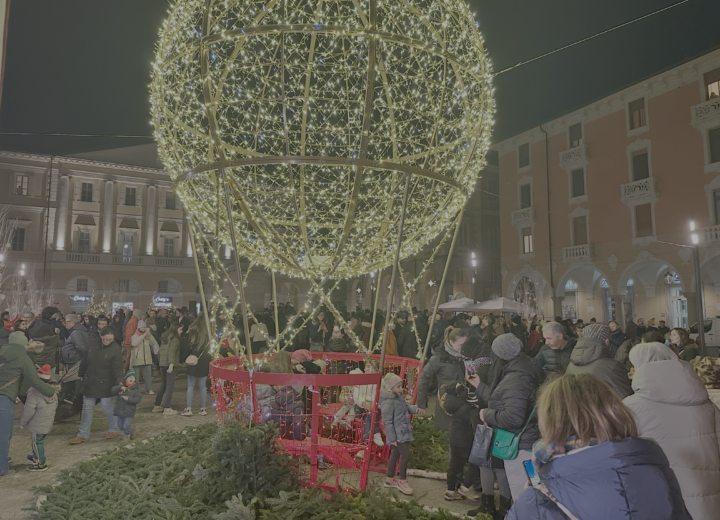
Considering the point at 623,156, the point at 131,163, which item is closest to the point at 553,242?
the point at 623,156

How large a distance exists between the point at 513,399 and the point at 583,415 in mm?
1893

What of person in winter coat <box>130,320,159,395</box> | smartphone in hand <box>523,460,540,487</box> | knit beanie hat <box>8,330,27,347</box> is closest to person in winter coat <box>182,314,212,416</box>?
person in winter coat <box>130,320,159,395</box>

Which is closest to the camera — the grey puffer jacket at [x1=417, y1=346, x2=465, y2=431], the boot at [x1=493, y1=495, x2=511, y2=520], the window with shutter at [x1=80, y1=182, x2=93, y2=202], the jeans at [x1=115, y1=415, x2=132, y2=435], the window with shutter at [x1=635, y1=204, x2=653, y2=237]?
the boot at [x1=493, y1=495, x2=511, y2=520]

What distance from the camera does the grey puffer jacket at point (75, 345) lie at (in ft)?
27.5

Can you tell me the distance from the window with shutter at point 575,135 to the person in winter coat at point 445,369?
75.3ft

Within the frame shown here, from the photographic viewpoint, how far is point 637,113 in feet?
74.7

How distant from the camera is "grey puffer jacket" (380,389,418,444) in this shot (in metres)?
4.92

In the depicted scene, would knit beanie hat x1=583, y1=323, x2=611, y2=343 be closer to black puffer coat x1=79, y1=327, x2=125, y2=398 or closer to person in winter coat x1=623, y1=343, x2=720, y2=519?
person in winter coat x1=623, y1=343, x2=720, y2=519

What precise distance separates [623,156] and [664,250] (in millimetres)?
4885

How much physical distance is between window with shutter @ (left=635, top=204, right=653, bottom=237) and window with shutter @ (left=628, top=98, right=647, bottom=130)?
3.66 meters

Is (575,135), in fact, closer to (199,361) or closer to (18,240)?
(199,361)

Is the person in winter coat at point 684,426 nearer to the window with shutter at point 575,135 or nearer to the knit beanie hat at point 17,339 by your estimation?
the knit beanie hat at point 17,339

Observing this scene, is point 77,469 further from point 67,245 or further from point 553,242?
point 67,245

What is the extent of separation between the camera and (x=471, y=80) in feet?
15.9
